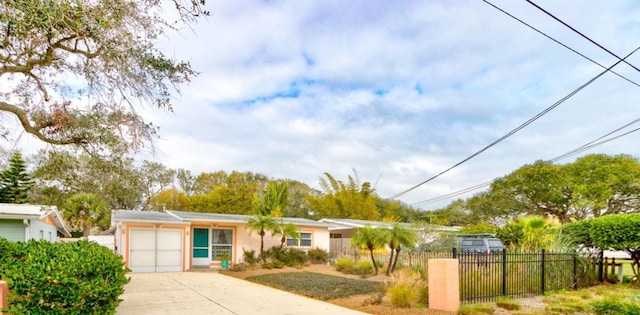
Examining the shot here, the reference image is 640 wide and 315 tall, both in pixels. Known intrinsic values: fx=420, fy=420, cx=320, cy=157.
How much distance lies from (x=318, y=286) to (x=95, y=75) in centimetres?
898

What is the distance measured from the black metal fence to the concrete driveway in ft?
9.61

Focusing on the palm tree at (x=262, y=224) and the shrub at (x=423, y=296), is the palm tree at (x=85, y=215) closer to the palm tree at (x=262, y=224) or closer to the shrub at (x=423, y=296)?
the palm tree at (x=262, y=224)

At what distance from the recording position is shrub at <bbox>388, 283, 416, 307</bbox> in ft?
31.2

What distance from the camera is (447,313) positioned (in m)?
8.85

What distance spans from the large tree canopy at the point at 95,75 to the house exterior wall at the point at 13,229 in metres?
10.6

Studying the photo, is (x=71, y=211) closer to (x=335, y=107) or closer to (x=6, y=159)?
(x=335, y=107)

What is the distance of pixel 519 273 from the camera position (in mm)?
11367

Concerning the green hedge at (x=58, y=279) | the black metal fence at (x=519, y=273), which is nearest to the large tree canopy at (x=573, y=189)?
the black metal fence at (x=519, y=273)

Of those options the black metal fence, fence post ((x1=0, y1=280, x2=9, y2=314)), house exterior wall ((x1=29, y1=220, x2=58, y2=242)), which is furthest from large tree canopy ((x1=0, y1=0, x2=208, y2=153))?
house exterior wall ((x1=29, y1=220, x2=58, y2=242))

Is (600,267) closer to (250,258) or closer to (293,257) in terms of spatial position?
(293,257)

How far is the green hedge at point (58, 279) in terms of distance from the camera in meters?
6.23

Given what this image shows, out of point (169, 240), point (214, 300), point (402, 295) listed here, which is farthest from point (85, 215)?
point (402, 295)

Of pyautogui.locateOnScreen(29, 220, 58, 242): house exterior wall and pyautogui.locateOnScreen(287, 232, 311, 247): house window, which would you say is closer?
pyautogui.locateOnScreen(29, 220, 58, 242): house exterior wall

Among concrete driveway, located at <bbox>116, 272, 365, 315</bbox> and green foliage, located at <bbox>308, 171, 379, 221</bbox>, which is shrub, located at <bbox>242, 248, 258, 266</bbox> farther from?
green foliage, located at <bbox>308, 171, 379, 221</bbox>
